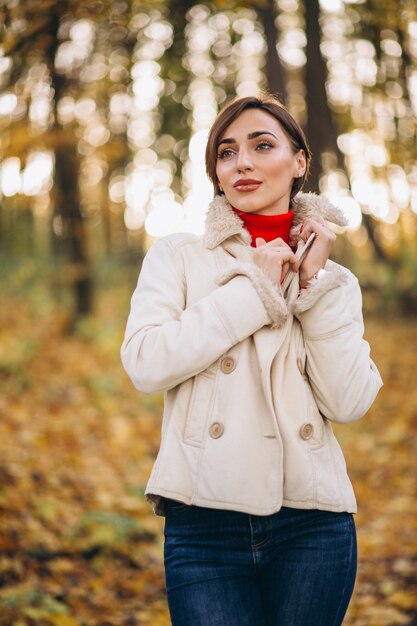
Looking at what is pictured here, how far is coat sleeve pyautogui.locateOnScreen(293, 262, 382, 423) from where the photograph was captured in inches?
Answer: 84.3

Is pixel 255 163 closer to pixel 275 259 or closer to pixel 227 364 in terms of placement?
pixel 275 259

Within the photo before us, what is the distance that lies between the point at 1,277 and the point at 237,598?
1332 cm

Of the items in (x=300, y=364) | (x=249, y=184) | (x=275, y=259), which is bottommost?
(x=300, y=364)

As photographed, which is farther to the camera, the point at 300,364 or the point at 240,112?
the point at 240,112

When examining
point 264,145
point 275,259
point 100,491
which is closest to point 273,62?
point 100,491

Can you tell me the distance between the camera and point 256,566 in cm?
208

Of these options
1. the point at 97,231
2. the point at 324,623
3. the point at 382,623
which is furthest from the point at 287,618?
the point at 97,231

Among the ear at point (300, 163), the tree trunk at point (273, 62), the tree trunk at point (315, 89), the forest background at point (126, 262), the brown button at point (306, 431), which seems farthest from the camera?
the tree trunk at point (273, 62)

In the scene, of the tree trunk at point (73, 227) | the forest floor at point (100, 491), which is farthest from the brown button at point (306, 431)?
the tree trunk at point (73, 227)

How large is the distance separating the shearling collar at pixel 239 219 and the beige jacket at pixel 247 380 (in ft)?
0.41

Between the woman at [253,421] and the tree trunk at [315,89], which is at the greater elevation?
the tree trunk at [315,89]

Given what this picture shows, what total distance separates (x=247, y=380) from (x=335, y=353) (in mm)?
304

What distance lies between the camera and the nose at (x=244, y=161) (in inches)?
91.8

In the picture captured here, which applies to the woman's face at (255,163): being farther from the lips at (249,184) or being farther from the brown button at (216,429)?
the brown button at (216,429)
